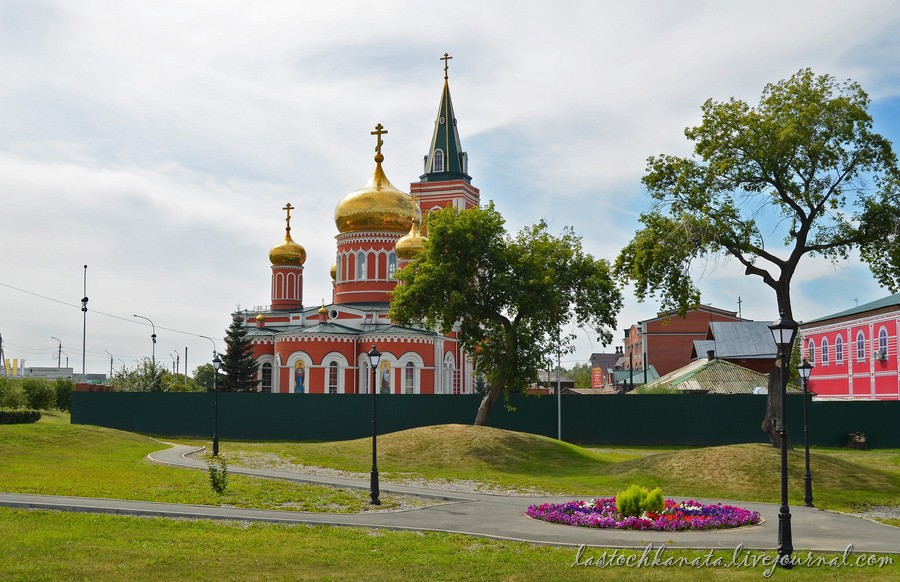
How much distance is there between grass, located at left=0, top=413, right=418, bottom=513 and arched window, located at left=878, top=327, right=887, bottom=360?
31.6 m

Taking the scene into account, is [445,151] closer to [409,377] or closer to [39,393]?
[409,377]

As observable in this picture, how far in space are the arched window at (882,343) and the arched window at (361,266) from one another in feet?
103

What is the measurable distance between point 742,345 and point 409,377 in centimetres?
2413

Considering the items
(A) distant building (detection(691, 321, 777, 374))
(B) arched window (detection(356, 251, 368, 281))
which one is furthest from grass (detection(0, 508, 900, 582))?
(A) distant building (detection(691, 321, 777, 374))

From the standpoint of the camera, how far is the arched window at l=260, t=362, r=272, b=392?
57428 millimetres

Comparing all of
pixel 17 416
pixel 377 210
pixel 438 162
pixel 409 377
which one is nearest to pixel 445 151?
pixel 438 162

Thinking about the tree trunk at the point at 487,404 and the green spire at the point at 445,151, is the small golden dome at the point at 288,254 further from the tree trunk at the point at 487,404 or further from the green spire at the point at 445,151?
the tree trunk at the point at 487,404

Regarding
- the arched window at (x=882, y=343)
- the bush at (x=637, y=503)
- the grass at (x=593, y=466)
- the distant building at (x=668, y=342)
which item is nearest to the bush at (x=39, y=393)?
the grass at (x=593, y=466)

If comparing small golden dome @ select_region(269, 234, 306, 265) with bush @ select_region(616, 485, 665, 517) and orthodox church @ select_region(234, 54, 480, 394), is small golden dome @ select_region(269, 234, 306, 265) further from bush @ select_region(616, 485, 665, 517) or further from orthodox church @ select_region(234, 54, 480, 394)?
bush @ select_region(616, 485, 665, 517)

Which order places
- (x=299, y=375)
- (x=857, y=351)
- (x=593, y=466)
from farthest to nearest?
(x=299, y=375), (x=857, y=351), (x=593, y=466)

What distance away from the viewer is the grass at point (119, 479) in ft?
56.1

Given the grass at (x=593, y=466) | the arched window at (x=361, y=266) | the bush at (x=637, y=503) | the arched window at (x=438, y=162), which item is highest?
the arched window at (x=438, y=162)

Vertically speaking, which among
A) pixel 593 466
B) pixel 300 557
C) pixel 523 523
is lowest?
pixel 593 466

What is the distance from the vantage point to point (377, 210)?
58.5m
